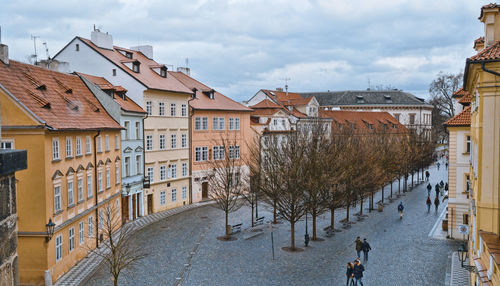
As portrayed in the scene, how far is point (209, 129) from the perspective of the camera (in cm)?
4269

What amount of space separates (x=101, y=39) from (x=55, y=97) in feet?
51.2

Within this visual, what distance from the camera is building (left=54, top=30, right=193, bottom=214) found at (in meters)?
35.7

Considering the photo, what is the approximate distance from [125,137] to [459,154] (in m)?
21.9

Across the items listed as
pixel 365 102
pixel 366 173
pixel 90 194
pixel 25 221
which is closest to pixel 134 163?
pixel 90 194

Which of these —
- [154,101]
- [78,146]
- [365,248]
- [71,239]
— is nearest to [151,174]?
[154,101]

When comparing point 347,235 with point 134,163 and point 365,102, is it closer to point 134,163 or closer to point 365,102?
point 134,163

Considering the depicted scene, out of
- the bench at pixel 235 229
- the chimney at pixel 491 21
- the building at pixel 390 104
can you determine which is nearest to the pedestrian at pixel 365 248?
the bench at pixel 235 229

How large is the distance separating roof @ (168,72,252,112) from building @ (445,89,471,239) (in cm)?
2185

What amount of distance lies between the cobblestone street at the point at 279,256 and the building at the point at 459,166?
211 centimetres

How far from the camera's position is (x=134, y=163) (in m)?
34.2

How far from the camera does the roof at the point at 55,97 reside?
67.9 ft

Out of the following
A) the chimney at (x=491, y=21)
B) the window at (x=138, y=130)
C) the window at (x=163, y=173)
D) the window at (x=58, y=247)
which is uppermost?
the chimney at (x=491, y=21)

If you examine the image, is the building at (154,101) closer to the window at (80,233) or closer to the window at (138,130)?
the window at (138,130)

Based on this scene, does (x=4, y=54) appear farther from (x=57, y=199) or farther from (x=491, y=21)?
(x=491, y=21)
